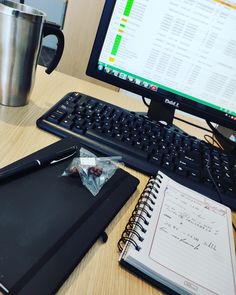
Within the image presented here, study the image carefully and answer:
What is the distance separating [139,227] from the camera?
15.0 inches

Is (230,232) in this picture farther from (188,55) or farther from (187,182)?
(188,55)

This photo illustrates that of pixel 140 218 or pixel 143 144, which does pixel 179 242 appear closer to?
pixel 140 218

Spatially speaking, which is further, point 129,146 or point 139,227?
point 129,146

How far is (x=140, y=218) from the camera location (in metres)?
0.40

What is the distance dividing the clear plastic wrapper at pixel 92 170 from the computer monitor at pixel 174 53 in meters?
0.28

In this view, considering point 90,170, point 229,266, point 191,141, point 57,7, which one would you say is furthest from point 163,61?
point 57,7

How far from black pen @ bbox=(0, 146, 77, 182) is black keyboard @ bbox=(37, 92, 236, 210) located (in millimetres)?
79

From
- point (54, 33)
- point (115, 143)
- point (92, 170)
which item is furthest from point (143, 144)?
point (54, 33)

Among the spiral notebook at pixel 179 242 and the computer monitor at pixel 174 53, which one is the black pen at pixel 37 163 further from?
the computer monitor at pixel 174 53

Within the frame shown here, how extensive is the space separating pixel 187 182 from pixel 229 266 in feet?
0.60

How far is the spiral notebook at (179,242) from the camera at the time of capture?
1.10 feet

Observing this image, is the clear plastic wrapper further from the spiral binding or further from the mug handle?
the mug handle

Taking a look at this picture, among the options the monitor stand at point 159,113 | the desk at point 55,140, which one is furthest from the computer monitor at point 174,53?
the desk at point 55,140

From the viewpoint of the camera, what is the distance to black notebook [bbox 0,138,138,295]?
277 mm
